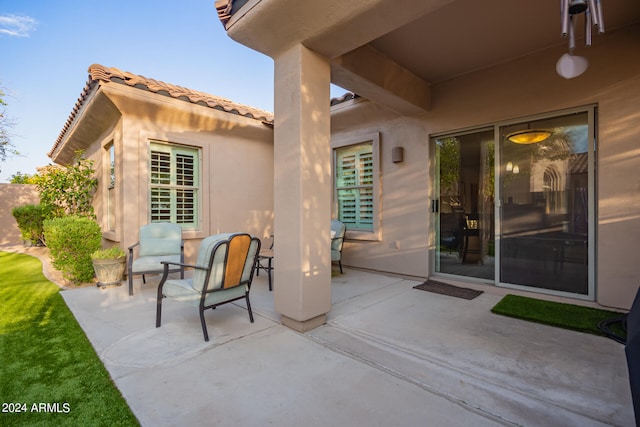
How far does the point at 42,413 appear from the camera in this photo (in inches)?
71.7

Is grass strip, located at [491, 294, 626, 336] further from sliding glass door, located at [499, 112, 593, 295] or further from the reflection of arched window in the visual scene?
the reflection of arched window

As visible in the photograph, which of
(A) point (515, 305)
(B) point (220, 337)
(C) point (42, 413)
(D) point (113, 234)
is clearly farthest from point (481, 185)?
(D) point (113, 234)

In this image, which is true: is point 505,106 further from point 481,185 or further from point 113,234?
point 113,234

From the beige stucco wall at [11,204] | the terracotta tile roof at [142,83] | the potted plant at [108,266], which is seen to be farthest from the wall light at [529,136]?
the beige stucco wall at [11,204]

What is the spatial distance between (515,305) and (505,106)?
2805 mm

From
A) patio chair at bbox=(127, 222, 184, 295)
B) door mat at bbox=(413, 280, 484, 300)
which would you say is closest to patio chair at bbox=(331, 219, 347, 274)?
door mat at bbox=(413, 280, 484, 300)

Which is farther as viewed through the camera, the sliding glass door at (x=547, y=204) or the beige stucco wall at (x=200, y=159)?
the beige stucco wall at (x=200, y=159)

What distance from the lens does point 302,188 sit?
2.98 meters

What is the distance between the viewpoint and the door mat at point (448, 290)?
13.9 ft

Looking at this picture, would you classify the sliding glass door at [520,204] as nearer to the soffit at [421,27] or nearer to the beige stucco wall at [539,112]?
the beige stucco wall at [539,112]

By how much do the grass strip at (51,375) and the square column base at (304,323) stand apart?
1.55 m

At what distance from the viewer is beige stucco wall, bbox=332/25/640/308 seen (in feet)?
11.2

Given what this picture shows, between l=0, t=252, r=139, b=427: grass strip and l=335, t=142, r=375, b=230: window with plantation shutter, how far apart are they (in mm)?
4696

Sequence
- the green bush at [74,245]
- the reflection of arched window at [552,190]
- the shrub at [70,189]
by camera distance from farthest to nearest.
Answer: the shrub at [70,189], the green bush at [74,245], the reflection of arched window at [552,190]
